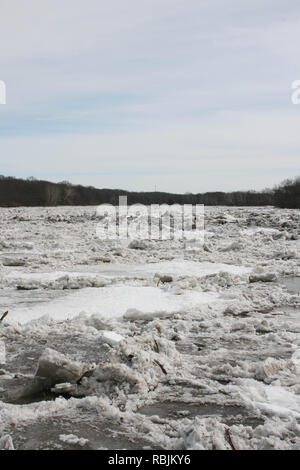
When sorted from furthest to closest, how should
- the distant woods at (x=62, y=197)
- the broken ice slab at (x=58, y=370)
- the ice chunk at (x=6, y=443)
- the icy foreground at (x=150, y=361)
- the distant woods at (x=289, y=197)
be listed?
the distant woods at (x=62, y=197) < the distant woods at (x=289, y=197) < the broken ice slab at (x=58, y=370) < the icy foreground at (x=150, y=361) < the ice chunk at (x=6, y=443)

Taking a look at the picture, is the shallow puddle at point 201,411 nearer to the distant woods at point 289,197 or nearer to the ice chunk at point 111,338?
the ice chunk at point 111,338

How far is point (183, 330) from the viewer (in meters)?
4.35

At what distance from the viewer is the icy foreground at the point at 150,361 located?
2.48 meters

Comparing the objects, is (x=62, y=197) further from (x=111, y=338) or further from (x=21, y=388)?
(x=21, y=388)

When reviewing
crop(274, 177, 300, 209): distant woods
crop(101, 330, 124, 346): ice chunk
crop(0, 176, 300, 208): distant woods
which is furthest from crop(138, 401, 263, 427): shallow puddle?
crop(0, 176, 300, 208): distant woods

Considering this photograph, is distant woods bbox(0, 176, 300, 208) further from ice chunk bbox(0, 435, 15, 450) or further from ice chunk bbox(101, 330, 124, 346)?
ice chunk bbox(0, 435, 15, 450)

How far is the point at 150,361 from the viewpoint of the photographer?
129 inches

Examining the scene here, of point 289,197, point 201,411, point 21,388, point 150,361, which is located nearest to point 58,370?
point 21,388

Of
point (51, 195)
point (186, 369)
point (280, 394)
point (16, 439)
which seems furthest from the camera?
point (51, 195)

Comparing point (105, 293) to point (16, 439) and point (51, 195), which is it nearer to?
point (16, 439)

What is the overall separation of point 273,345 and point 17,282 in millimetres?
Result: 3885

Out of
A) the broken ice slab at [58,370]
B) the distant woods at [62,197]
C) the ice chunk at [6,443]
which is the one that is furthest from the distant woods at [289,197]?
the ice chunk at [6,443]

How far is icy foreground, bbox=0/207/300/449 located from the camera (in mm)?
2477

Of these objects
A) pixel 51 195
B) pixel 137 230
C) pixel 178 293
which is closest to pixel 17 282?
pixel 178 293
